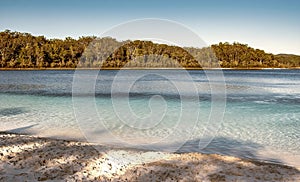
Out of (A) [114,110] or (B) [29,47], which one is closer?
(A) [114,110]

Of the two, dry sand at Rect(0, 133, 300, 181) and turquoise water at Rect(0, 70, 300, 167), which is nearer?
dry sand at Rect(0, 133, 300, 181)

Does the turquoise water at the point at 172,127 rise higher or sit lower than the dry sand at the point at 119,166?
lower

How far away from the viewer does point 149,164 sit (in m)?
7.07

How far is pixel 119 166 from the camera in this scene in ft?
22.5

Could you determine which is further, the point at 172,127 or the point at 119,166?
the point at 172,127

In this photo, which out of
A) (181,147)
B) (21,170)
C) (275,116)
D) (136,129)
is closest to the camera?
(21,170)

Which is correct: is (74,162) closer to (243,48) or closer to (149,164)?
(149,164)

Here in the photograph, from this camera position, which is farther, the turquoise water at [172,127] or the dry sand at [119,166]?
the turquoise water at [172,127]

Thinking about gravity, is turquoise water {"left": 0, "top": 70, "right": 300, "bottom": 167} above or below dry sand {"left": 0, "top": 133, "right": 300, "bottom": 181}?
below

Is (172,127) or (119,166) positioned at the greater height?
(119,166)

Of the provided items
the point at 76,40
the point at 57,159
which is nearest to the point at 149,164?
the point at 57,159

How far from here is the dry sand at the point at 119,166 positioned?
20.1 feet

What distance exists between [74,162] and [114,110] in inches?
438

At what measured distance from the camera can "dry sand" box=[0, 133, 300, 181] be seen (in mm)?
6129
